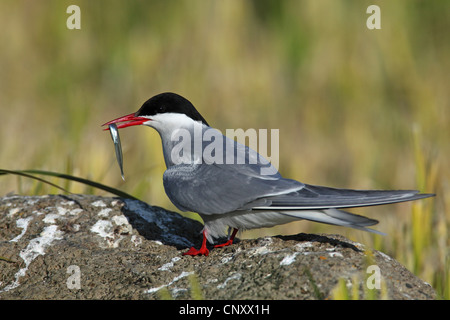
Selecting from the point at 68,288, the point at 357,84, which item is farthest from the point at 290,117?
the point at 68,288

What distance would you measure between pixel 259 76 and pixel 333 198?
4.31 meters

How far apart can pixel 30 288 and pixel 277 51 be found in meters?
5.45

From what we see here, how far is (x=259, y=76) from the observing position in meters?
7.21

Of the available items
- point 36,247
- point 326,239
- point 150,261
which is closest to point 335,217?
point 326,239

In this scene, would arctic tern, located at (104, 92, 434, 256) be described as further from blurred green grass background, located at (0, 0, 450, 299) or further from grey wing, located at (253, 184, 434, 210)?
blurred green grass background, located at (0, 0, 450, 299)

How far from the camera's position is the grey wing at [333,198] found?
111 inches

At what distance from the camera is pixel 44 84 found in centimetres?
764

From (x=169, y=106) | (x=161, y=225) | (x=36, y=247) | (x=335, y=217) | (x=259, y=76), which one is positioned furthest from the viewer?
(x=259, y=76)

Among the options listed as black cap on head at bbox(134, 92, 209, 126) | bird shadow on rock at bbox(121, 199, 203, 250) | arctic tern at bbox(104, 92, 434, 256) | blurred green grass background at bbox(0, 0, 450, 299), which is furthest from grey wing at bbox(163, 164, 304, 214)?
blurred green grass background at bbox(0, 0, 450, 299)

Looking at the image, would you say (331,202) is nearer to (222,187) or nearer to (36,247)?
(222,187)

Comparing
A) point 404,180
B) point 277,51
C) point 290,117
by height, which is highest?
point 277,51

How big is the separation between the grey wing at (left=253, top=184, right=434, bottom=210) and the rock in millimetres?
185

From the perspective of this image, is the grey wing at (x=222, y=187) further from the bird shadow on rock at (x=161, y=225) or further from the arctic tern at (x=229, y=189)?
the bird shadow on rock at (x=161, y=225)
